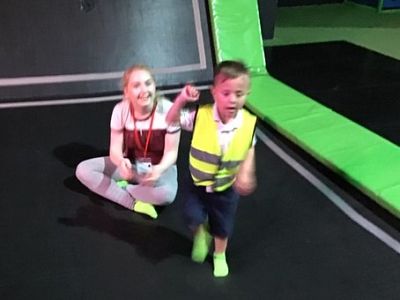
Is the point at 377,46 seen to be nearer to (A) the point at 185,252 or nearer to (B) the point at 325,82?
(B) the point at 325,82

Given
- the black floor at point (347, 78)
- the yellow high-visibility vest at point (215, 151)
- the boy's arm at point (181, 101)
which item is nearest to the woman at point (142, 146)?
the boy's arm at point (181, 101)

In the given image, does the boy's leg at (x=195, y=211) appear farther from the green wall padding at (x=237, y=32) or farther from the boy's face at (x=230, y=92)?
the green wall padding at (x=237, y=32)

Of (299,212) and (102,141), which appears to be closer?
(299,212)

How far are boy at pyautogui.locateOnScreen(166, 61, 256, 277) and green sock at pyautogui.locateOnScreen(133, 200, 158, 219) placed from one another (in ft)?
1.08

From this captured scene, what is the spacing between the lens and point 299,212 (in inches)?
75.8

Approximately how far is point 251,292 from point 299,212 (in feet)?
1.54

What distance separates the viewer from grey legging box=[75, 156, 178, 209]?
1.90 meters

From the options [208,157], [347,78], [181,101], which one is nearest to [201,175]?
[208,157]

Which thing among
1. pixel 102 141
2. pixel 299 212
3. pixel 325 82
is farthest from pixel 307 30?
→ pixel 299 212

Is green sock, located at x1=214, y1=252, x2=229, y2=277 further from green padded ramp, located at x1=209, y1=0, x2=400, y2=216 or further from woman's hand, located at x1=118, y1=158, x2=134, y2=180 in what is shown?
green padded ramp, located at x1=209, y1=0, x2=400, y2=216

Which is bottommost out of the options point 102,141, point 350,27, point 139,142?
point 350,27

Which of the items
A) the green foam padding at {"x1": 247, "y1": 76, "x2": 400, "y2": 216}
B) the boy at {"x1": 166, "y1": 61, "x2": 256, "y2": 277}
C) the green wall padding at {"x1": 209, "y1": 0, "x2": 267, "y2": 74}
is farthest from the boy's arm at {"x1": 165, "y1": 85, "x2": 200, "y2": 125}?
the green wall padding at {"x1": 209, "y1": 0, "x2": 267, "y2": 74}

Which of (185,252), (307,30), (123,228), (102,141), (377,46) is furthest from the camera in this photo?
(307,30)

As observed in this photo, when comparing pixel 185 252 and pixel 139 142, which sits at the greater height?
pixel 139 142
